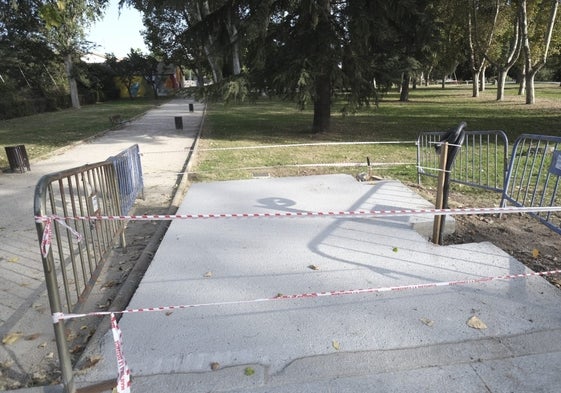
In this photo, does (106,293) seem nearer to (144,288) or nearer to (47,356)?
(144,288)

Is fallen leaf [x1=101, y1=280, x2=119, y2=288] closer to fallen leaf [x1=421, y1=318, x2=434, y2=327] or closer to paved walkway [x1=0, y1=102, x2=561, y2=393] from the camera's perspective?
paved walkway [x1=0, y1=102, x2=561, y2=393]

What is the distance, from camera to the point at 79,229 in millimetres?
5262

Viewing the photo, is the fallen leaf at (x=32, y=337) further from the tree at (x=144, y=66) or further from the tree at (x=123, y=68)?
the tree at (x=144, y=66)

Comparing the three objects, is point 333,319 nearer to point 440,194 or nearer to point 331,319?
point 331,319

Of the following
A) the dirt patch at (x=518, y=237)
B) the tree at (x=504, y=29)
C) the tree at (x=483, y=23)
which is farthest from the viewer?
the tree at (x=483, y=23)

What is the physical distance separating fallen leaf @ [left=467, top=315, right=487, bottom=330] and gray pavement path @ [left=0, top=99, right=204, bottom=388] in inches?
120

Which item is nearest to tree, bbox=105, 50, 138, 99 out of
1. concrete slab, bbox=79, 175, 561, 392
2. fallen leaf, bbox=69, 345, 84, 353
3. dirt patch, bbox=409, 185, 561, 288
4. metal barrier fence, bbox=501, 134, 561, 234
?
metal barrier fence, bbox=501, 134, 561, 234

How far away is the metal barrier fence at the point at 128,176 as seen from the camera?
5.73m

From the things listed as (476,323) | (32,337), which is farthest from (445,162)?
(32,337)

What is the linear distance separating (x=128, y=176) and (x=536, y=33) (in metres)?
38.2

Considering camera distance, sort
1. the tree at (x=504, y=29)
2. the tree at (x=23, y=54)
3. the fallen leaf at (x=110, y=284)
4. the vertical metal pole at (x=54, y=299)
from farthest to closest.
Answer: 1. the tree at (x=23, y=54)
2. the tree at (x=504, y=29)
3. the fallen leaf at (x=110, y=284)
4. the vertical metal pole at (x=54, y=299)

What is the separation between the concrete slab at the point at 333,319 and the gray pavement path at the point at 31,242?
601 mm

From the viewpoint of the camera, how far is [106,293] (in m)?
4.08

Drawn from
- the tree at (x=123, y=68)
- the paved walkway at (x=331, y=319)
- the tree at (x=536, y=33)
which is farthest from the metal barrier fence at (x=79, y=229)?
the tree at (x=123, y=68)
